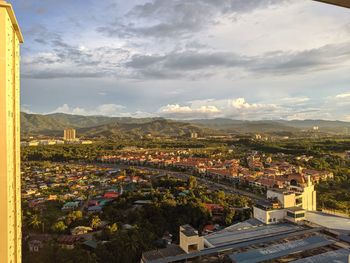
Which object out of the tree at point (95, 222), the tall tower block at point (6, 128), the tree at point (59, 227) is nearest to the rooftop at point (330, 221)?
the tree at point (95, 222)

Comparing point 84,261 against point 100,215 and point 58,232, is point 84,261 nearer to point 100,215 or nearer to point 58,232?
point 58,232

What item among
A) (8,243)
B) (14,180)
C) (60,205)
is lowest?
(60,205)

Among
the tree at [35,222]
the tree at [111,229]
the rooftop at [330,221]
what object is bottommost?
the tree at [35,222]

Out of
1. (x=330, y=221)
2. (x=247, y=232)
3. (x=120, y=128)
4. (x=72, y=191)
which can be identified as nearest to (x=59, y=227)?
(x=247, y=232)

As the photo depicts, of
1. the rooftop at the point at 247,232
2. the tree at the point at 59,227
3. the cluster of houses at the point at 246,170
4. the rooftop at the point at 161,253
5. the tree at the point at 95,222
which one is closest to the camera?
the rooftop at the point at 161,253

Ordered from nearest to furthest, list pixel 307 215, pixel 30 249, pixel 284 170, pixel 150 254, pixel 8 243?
pixel 8 243 → pixel 150 254 → pixel 30 249 → pixel 307 215 → pixel 284 170

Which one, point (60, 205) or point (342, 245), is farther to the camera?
point (60, 205)

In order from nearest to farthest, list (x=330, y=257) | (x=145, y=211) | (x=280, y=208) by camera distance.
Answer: (x=330, y=257) → (x=280, y=208) → (x=145, y=211)

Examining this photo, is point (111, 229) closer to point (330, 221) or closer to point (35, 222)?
point (35, 222)

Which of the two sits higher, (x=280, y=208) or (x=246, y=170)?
(x=280, y=208)

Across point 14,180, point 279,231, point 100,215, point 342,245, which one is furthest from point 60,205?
point 14,180

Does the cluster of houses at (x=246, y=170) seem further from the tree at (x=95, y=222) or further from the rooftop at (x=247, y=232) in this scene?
the tree at (x=95, y=222)
